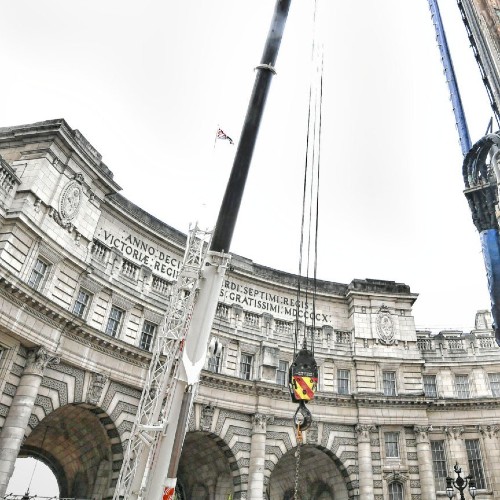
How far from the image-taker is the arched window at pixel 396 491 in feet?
98.8

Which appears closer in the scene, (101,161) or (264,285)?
(101,161)

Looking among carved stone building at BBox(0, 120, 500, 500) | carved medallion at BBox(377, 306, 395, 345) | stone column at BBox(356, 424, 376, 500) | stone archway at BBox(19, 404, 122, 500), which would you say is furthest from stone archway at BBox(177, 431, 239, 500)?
carved medallion at BBox(377, 306, 395, 345)

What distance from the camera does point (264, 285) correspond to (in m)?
34.6

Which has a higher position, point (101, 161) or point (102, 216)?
point (101, 161)

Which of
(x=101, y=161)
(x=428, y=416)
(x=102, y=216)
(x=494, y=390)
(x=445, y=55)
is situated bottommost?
(x=428, y=416)

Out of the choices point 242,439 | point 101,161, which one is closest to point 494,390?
point 242,439

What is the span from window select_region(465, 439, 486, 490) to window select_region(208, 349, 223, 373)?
61.3 feet

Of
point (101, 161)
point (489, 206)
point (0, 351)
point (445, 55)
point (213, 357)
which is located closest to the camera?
point (0, 351)

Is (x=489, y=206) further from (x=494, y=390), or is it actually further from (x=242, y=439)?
(x=242, y=439)

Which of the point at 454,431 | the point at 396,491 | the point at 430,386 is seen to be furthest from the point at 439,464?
the point at 430,386

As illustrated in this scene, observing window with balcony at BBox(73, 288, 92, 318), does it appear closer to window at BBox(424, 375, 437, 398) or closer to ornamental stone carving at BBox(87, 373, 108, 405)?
ornamental stone carving at BBox(87, 373, 108, 405)

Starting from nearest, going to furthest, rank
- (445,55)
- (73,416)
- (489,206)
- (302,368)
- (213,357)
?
(302,368)
(489,206)
(73,416)
(213,357)
(445,55)

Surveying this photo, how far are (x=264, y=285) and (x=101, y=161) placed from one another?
1477 centimetres

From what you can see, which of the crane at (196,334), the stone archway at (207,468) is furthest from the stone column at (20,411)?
the stone archway at (207,468)
